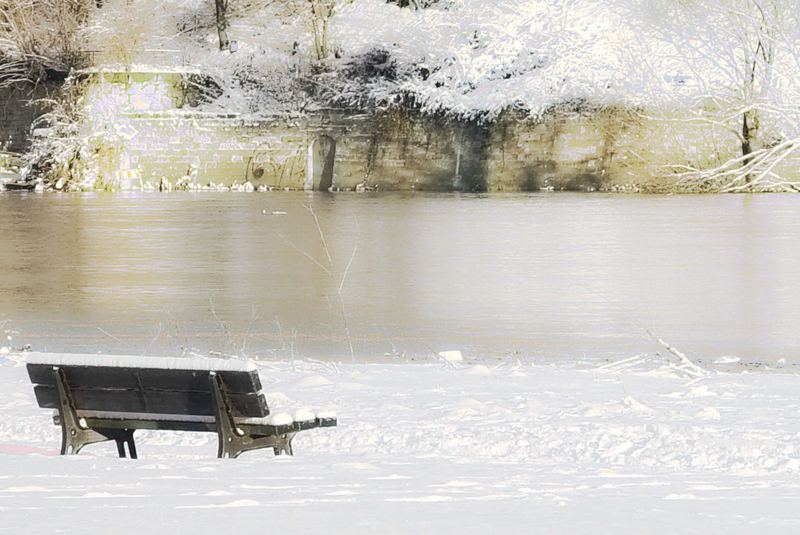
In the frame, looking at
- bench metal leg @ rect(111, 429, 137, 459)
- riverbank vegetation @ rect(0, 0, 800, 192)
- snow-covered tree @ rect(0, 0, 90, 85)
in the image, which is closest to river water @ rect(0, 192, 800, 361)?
riverbank vegetation @ rect(0, 0, 800, 192)

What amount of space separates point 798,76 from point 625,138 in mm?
12935

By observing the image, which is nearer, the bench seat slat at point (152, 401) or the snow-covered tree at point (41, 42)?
the bench seat slat at point (152, 401)

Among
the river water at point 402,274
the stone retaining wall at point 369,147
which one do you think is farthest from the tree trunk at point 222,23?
the river water at point 402,274

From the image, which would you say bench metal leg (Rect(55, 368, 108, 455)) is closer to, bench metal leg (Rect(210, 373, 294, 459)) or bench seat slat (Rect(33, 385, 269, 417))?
bench seat slat (Rect(33, 385, 269, 417))

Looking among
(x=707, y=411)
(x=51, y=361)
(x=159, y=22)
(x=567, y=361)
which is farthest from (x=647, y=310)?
(x=159, y=22)

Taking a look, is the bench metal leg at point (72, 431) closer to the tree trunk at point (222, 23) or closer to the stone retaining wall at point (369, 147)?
the stone retaining wall at point (369, 147)

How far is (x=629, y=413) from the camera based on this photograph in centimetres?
526

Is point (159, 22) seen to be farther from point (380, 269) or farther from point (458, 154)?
point (380, 269)

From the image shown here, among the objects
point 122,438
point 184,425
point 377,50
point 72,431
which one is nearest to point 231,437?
point 184,425

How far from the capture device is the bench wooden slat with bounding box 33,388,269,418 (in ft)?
14.5

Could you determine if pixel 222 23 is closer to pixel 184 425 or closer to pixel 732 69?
pixel 732 69

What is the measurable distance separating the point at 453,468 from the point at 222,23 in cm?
2929

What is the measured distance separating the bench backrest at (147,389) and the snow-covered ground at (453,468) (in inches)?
7.3

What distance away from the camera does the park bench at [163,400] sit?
439 cm
